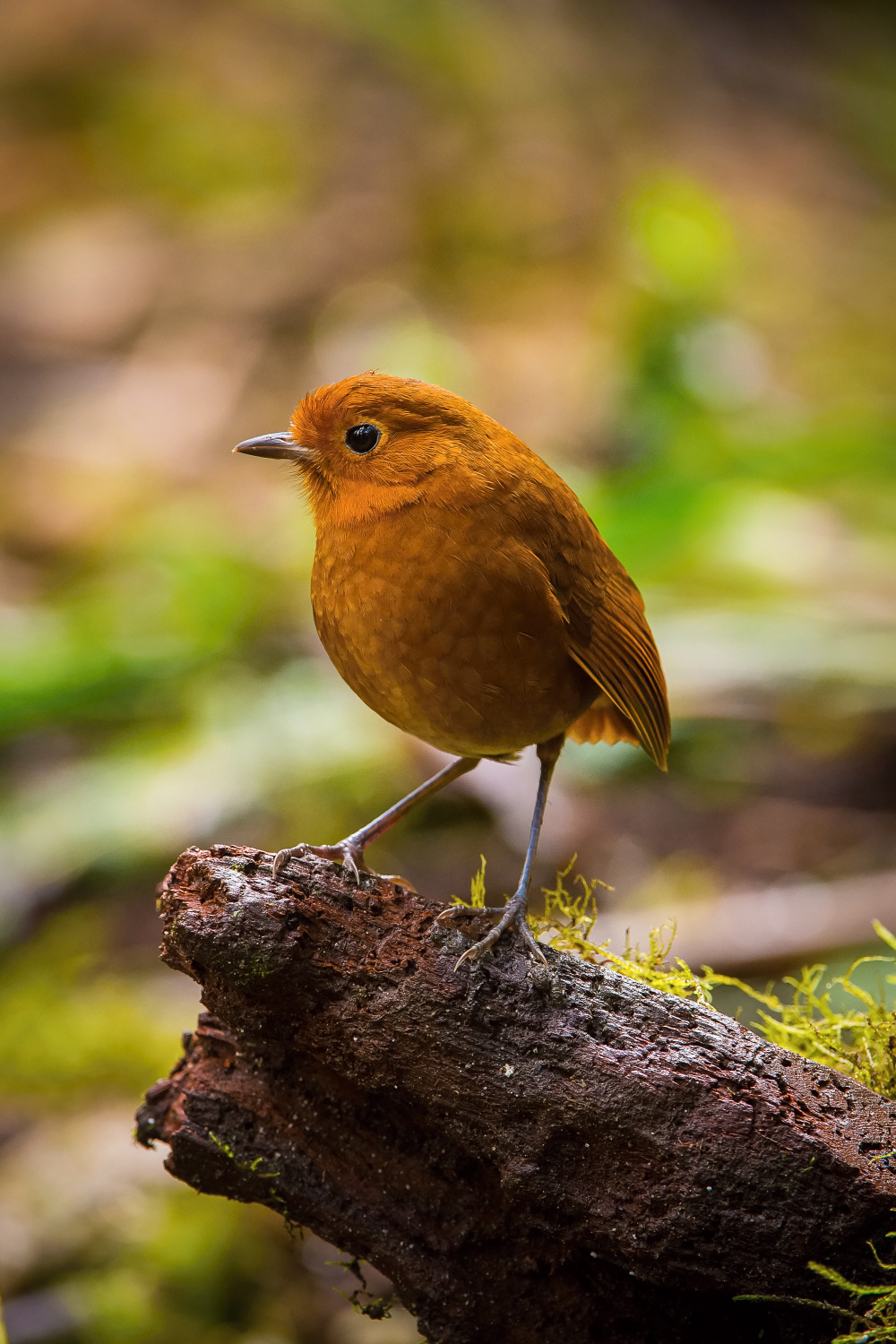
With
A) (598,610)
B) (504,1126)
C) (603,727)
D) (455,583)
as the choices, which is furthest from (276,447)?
(504,1126)

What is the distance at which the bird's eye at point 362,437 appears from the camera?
105 inches

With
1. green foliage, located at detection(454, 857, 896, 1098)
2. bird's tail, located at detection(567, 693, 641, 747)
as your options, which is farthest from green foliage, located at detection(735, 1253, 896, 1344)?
bird's tail, located at detection(567, 693, 641, 747)

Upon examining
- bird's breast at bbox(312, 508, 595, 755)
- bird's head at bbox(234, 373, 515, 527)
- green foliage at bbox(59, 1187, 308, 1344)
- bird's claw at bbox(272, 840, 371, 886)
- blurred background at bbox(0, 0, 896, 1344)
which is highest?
blurred background at bbox(0, 0, 896, 1344)

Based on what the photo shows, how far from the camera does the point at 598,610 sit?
2736 millimetres

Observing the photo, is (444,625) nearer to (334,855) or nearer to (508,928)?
(508,928)

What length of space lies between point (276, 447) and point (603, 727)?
1.07m

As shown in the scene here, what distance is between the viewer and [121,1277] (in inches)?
148

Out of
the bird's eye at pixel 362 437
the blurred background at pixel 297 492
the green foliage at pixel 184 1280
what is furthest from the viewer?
the blurred background at pixel 297 492

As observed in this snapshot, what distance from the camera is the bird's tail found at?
3072mm

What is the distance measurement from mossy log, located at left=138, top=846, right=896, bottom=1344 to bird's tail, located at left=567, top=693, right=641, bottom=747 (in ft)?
2.63

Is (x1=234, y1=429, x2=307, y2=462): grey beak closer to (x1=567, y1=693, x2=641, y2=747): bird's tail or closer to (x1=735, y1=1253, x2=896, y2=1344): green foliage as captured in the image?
(x1=567, y1=693, x2=641, y2=747): bird's tail

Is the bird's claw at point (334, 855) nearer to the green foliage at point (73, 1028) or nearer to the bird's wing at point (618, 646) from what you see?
the bird's wing at point (618, 646)

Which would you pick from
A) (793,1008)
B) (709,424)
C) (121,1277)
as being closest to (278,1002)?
(793,1008)

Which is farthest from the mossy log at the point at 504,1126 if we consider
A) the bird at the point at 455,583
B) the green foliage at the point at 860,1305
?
the bird at the point at 455,583
